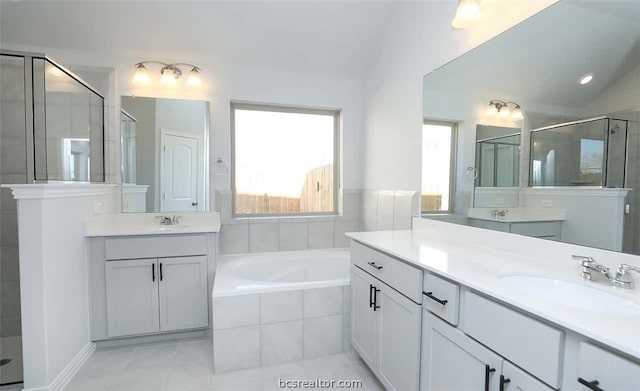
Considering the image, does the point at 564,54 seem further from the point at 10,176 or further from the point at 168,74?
the point at 10,176

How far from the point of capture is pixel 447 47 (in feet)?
6.48

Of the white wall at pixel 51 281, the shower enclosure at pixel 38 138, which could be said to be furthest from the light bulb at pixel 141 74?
the white wall at pixel 51 281

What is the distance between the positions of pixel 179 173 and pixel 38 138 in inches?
38.6

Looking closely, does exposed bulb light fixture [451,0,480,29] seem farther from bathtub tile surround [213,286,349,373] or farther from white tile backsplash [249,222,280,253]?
white tile backsplash [249,222,280,253]

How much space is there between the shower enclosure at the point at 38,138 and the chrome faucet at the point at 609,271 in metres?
3.15

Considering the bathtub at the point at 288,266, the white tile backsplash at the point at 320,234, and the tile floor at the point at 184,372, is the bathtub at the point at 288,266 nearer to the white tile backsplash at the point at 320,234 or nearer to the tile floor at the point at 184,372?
the white tile backsplash at the point at 320,234

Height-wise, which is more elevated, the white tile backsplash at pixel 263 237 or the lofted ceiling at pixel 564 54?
the lofted ceiling at pixel 564 54

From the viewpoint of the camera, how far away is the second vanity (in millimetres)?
763

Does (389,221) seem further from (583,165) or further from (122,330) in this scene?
(122,330)

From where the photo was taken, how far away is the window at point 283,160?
3066mm

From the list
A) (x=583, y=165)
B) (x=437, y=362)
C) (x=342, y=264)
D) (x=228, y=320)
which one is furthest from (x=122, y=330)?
(x=583, y=165)

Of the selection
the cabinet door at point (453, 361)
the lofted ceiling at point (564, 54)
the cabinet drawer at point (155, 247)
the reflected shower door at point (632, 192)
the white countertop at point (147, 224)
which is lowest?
the cabinet door at point (453, 361)

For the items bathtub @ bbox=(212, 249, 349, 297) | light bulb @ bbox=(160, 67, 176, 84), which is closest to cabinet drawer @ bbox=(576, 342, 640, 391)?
bathtub @ bbox=(212, 249, 349, 297)

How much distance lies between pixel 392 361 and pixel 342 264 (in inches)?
54.6
